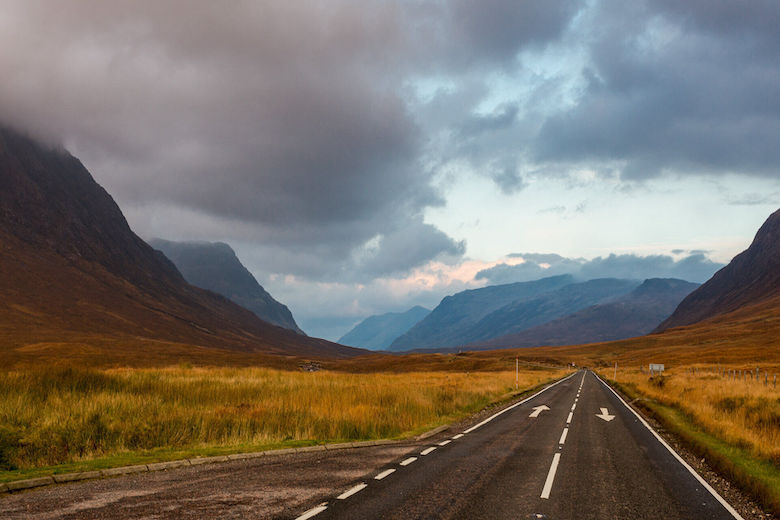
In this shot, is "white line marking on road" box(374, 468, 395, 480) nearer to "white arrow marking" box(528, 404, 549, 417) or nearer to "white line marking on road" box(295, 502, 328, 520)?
"white line marking on road" box(295, 502, 328, 520)

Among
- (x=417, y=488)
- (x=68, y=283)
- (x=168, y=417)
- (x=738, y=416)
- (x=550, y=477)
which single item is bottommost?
(x=738, y=416)

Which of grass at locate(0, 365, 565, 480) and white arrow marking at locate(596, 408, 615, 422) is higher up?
grass at locate(0, 365, 565, 480)

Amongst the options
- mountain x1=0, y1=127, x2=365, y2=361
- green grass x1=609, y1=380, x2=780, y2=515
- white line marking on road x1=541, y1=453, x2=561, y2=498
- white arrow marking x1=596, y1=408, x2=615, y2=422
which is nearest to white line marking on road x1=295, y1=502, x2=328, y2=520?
white line marking on road x1=541, y1=453, x2=561, y2=498

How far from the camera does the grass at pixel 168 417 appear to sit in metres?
13.1

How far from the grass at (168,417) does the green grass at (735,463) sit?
904 centimetres

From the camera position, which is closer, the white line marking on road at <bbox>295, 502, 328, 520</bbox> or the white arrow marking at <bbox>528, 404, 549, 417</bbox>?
the white line marking on road at <bbox>295, 502, 328, 520</bbox>

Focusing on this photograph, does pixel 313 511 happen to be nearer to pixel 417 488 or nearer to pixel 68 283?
pixel 417 488

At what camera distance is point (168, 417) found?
16.4 metres

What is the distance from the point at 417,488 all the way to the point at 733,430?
13.3 metres

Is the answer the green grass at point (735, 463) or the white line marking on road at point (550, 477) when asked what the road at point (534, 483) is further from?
the green grass at point (735, 463)

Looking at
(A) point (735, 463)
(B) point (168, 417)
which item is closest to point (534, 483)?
(A) point (735, 463)

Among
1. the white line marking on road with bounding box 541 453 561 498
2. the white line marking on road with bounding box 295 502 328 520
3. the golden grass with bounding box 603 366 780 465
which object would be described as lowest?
the golden grass with bounding box 603 366 780 465

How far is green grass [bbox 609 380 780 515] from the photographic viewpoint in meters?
10.6

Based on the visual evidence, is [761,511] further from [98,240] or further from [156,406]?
[98,240]
